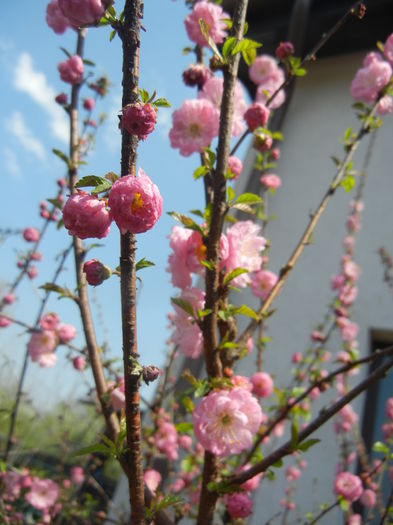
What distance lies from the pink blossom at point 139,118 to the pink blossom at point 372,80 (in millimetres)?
1133

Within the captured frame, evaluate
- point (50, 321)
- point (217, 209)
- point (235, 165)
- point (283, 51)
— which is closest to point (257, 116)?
point (235, 165)

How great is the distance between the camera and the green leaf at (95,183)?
0.54 metres

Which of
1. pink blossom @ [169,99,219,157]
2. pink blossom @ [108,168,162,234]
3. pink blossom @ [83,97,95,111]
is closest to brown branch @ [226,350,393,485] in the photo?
pink blossom @ [108,168,162,234]

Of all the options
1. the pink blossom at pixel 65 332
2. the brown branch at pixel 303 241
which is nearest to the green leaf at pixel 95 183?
the brown branch at pixel 303 241

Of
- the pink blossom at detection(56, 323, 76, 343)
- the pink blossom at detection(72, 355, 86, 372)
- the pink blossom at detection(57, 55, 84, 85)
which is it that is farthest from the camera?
the pink blossom at detection(72, 355, 86, 372)

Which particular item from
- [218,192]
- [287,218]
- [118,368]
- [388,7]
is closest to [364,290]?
[287,218]

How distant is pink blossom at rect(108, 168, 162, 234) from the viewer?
0.51 m

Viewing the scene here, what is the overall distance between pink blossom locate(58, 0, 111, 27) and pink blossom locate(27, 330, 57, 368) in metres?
1.27

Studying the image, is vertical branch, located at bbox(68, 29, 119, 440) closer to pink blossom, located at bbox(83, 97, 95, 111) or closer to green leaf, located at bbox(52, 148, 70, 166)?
green leaf, located at bbox(52, 148, 70, 166)

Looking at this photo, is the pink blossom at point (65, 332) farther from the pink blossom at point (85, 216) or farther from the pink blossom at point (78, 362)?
the pink blossom at point (85, 216)

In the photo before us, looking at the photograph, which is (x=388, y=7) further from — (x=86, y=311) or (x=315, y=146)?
(x=86, y=311)

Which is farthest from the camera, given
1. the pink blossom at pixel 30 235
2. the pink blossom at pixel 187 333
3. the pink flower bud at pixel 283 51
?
the pink blossom at pixel 30 235

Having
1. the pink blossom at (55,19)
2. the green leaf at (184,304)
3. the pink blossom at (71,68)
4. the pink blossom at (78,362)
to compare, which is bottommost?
the pink blossom at (78,362)

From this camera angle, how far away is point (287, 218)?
11.3ft
